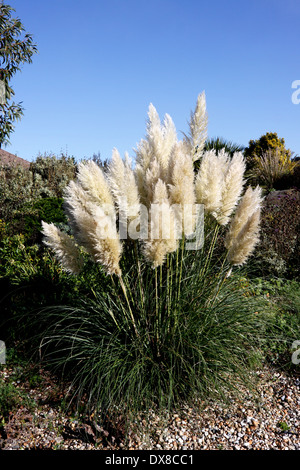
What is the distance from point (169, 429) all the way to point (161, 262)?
142cm

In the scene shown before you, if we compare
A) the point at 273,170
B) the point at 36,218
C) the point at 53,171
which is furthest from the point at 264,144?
the point at 36,218

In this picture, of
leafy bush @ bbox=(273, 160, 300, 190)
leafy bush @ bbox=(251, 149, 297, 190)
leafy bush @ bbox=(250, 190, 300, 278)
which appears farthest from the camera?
leafy bush @ bbox=(251, 149, 297, 190)

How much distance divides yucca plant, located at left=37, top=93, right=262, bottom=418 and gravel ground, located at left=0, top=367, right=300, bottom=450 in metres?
0.19

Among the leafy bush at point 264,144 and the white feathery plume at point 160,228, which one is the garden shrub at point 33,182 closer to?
the white feathery plume at point 160,228

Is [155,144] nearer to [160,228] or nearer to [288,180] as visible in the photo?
[160,228]

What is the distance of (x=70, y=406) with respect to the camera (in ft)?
11.2

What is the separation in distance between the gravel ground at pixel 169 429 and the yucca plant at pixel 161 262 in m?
0.19

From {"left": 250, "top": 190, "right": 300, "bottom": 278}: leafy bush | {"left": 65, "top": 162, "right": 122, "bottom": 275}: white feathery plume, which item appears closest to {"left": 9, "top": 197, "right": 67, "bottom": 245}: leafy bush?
{"left": 250, "top": 190, "right": 300, "bottom": 278}: leafy bush

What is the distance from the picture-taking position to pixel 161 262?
2.91m

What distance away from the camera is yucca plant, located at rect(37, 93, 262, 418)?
113 inches

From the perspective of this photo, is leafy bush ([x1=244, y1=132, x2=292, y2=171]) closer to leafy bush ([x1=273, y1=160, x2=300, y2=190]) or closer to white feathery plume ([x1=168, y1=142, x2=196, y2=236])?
leafy bush ([x1=273, y1=160, x2=300, y2=190])

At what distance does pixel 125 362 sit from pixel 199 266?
1144 millimetres

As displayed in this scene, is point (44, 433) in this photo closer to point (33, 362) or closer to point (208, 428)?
point (33, 362)

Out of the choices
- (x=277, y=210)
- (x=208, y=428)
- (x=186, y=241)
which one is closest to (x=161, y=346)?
(x=208, y=428)
